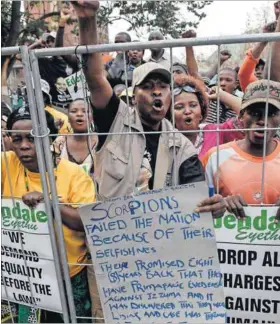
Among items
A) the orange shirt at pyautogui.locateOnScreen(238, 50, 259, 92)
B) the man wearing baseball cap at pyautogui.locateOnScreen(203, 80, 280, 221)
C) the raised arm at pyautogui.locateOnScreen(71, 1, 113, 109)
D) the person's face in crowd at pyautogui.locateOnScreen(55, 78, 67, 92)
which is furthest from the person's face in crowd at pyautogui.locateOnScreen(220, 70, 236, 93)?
the raised arm at pyautogui.locateOnScreen(71, 1, 113, 109)

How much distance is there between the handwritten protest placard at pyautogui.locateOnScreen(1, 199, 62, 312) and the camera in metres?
1.82

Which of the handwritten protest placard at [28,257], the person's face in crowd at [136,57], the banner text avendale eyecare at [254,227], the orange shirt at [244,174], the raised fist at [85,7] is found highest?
the raised fist at [85,7]

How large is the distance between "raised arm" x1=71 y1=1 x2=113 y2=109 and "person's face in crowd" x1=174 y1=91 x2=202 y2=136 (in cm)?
67

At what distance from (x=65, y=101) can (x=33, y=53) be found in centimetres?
Answer: 246

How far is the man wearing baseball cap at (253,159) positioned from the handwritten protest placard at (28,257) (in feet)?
2.40

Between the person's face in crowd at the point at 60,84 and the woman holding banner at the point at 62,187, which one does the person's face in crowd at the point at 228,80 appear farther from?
the woman holding banner at the point at 62,187

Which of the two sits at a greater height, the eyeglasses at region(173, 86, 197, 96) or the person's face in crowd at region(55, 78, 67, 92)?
the eyeglasses at region(173, 86, 197, 96)

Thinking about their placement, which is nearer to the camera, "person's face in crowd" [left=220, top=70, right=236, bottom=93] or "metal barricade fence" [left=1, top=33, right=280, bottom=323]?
"metal barricade fence" [left=1, top=33, right=280, bottom=323]

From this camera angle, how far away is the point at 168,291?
1749 mm

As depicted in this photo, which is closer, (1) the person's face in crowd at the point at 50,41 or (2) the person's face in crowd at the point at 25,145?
(2) the person's face in crowd at the point at 25,145

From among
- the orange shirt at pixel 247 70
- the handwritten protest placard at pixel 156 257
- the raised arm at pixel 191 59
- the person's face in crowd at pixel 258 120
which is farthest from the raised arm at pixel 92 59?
the raised arm at pixel 191 59

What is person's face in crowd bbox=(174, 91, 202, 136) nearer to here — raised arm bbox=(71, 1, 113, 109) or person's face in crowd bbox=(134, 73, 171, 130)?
person's face in crowd bbox=(134, 73, 171, 130)

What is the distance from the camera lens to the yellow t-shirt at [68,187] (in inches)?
73.5

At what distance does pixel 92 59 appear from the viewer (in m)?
1.71
